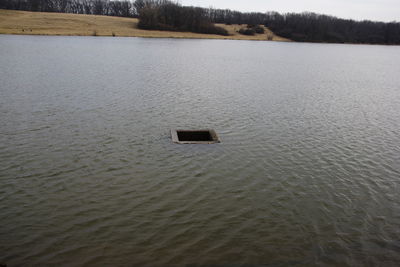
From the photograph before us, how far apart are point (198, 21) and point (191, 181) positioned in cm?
12103

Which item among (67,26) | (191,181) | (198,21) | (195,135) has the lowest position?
(191,181)

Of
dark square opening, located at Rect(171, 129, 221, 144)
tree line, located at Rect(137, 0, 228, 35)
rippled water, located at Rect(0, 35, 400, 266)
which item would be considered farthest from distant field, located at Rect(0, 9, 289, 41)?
dark square opening, located at Rect(171, 129, 221, 144)

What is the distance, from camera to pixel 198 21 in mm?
123750

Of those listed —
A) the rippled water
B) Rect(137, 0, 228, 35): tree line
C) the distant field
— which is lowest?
the rippled water

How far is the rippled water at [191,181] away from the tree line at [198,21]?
323 ft

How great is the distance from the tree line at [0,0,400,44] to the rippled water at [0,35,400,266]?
323ft

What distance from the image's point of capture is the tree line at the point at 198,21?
12022 centimetres

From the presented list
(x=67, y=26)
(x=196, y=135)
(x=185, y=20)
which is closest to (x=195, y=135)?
(x=196, y=135)

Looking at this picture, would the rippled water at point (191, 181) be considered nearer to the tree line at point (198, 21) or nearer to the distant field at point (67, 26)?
the distant field at point (67, 26)

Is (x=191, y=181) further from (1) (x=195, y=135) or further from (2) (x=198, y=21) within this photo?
(2) (x=198, y=21)

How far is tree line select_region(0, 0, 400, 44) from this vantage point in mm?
120219

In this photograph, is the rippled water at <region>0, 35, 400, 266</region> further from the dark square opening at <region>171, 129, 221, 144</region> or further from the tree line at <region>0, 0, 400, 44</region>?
the tree line at <region>0, 0, 400, 44</region>

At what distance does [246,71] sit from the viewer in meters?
39.7

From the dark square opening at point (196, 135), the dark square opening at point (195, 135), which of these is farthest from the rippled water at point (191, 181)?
the dark square opening at point (195, 135)
